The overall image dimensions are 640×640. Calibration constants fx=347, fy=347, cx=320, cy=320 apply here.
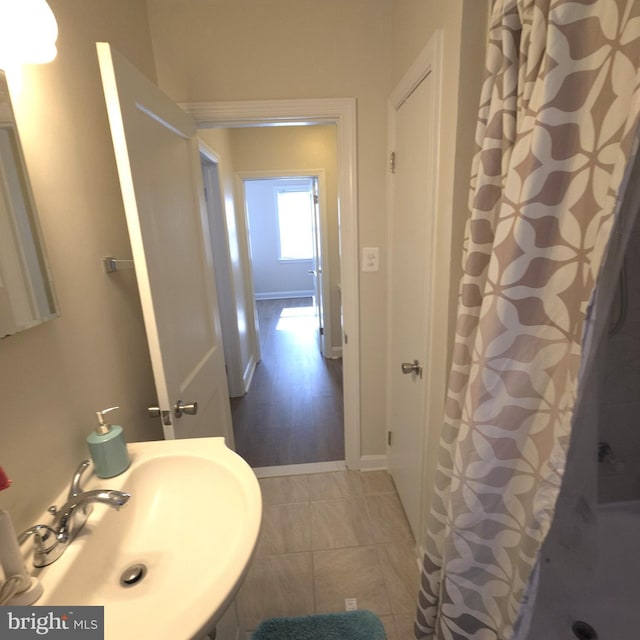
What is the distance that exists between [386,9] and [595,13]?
1.36m

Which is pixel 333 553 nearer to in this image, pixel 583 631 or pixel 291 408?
pixel 583 631

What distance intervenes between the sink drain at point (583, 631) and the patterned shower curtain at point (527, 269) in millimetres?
412

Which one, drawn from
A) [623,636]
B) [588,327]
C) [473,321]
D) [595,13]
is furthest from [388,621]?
[595,13]

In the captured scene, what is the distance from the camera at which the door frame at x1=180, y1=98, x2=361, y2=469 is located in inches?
63.4

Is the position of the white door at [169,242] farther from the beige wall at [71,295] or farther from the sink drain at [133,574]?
the sink drain at [133,574]

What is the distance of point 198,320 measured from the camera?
150 cm

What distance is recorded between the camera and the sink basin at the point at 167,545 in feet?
1.95

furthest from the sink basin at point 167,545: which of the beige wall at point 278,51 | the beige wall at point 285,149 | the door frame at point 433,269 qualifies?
the beige wall at point 285,149

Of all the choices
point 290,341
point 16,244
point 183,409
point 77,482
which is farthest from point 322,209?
point 77,482

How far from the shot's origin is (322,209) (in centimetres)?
354

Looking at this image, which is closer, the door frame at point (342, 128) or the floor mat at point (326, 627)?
the floor mat at point (326, 627)

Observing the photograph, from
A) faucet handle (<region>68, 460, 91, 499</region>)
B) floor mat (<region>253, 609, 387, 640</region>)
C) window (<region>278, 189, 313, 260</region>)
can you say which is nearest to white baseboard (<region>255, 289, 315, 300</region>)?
window (<region>278, 189, 313, 260</region>)

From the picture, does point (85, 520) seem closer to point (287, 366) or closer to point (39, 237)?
point (39, 237)

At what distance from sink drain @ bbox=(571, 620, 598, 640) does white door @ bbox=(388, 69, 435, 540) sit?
1.96ft
